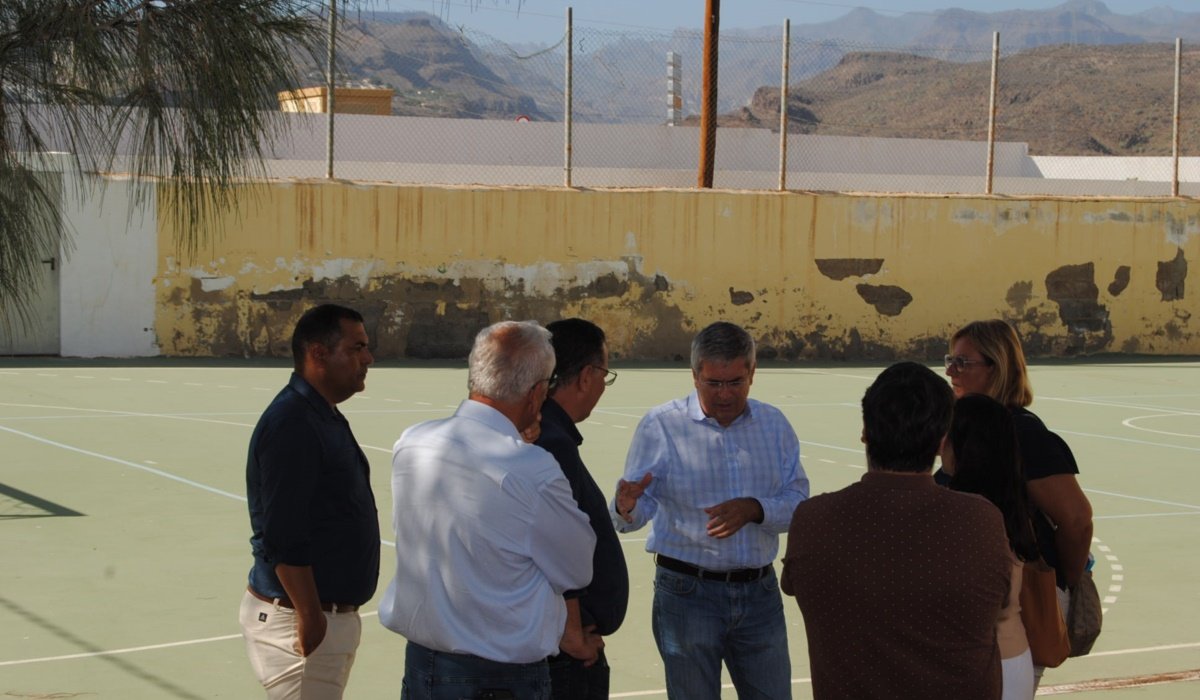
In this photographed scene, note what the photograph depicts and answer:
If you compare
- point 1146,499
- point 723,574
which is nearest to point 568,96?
point 1146,499

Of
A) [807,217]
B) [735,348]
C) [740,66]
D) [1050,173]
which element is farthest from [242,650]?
[1050,173]

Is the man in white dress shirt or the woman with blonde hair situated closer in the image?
the man in white dress shirt

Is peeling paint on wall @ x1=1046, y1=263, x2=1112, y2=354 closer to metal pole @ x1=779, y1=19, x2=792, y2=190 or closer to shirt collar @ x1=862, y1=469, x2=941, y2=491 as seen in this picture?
metal pole @ x1=779, y1=19, x2=792, y2=190

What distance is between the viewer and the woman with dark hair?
13.7 ft

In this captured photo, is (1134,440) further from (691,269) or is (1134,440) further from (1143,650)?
(691,269)

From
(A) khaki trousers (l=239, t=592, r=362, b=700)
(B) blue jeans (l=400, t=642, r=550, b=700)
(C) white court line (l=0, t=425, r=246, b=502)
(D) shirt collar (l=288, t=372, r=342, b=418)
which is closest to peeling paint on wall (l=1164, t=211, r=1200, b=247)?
(C) white court line (l=0, t=425, r=246, b=502)

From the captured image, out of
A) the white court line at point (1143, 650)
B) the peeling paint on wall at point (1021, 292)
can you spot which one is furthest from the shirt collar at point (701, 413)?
the peeling paint on wall at point (1021, 292)

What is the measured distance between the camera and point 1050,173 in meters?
46.4

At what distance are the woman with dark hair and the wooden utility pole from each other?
18835 mm

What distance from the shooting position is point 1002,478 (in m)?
4.28

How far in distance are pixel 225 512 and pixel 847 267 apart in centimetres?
1509

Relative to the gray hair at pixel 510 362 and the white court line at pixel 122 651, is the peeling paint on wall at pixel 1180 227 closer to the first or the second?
the white court line at pixel 122 651

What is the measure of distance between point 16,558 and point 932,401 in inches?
247

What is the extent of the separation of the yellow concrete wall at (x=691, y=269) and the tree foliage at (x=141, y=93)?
15662mm
